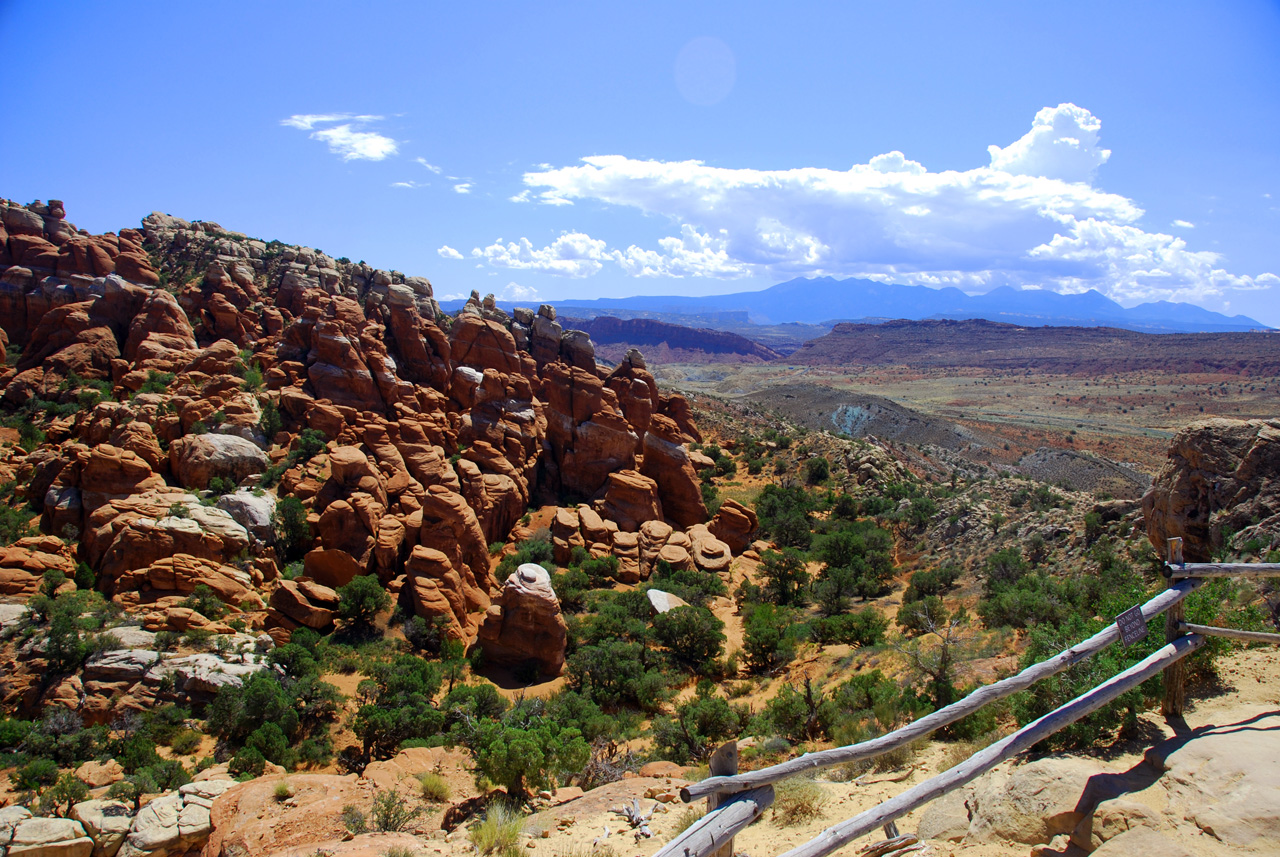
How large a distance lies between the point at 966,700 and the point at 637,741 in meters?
10.9

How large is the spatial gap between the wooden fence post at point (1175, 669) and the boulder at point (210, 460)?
2826 centimetres

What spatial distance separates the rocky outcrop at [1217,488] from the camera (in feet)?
48.5

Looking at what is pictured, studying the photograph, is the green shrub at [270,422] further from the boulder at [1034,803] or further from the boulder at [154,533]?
the boulder at [1034,803]

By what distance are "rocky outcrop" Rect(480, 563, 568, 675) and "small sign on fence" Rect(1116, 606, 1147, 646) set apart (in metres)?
16.6

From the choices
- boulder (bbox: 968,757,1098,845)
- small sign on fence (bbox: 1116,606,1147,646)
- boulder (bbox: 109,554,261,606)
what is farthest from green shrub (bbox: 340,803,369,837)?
boulder (bbox: 109,554,261,606)

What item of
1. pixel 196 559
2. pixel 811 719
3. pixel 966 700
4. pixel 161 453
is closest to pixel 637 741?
pixel 811 719

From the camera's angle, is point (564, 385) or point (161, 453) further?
point (564, 385)

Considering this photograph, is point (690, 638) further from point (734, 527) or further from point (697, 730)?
point (734, 527)

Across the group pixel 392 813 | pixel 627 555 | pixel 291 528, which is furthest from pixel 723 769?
pixel 627 555

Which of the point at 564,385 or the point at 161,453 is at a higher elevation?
the point at 564,385

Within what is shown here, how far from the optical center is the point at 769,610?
75.6ft

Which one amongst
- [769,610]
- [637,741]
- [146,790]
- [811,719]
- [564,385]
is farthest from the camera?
[564,385]

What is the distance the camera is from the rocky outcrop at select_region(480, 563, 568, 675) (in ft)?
66.9

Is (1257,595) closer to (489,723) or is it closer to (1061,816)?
(1061,816)
